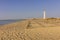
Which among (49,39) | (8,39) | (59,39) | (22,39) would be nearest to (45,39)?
(49,39)

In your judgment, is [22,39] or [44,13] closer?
[22,39]

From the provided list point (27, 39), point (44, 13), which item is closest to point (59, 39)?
point (27, 39)

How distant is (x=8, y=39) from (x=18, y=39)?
0.79 metres

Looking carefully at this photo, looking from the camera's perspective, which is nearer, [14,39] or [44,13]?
[14,39]

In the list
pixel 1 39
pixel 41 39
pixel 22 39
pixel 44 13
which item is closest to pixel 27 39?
pixel 22 39

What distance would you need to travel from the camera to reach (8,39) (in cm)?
1158

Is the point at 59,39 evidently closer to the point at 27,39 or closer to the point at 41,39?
the point at 41,39

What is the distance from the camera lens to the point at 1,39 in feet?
38.1

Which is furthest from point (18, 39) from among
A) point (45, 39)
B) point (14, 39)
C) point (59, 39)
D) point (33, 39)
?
point (59, 39)

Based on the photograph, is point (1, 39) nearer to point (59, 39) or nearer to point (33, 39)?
point (33, 39)

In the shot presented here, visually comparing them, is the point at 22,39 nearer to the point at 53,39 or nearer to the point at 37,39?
the point at 37,39

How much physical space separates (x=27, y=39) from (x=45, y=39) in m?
1.47

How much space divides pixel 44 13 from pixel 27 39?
75994mm

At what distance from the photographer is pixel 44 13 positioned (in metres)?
86.9
